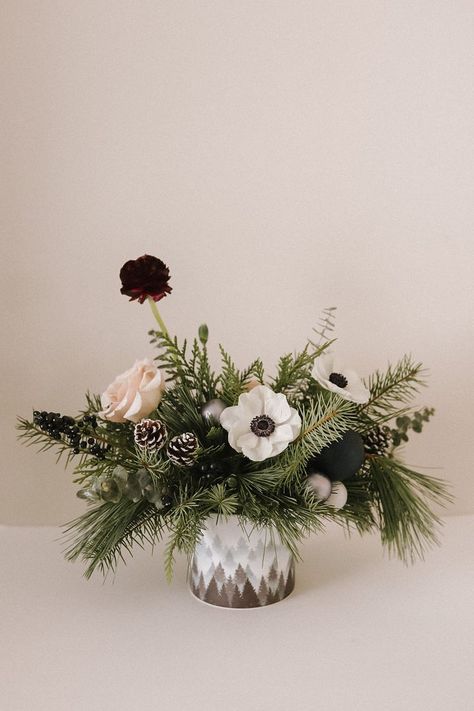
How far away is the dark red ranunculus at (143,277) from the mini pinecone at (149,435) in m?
0.15

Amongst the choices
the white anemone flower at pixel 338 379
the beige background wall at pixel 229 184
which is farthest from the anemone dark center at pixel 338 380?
the beige background wall at pixel 229 184

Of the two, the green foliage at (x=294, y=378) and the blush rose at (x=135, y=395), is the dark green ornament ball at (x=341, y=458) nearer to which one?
the green foliage at (x=294, y=378)

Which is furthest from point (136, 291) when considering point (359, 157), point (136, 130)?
point (359, 157)

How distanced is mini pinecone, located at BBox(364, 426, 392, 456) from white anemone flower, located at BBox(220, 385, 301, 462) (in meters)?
0.16

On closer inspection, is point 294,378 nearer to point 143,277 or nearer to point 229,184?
point 143,277

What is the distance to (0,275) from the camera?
3.89 feet

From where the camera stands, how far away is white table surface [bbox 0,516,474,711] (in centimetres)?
74

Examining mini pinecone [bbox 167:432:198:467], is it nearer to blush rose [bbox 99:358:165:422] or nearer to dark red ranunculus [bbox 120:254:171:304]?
blush rose [bbox 99:358:165:422]

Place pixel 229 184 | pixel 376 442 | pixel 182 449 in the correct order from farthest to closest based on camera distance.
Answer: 1. pixel 229 184
2. pixel 376 442
3. pixel 182 449

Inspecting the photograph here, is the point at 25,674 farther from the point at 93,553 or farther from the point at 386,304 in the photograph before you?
the point at 386,304

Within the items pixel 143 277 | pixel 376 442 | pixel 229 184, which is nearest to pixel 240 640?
pixel 376 442

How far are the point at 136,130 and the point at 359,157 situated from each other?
352 millimetres

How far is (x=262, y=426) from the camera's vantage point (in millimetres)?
823

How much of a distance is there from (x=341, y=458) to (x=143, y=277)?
30 cm
